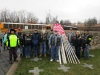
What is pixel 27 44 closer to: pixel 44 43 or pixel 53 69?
pixel 44 43

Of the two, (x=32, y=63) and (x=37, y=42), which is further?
(x=37, y=42)

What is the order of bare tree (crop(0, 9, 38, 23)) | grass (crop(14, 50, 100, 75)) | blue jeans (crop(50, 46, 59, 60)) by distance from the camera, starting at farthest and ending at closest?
bare tree (crop(0, 9, 38, 23)), blue jeans (crop(50, 46, 59, 60)), grass (crop(14, 50, 100, 75))

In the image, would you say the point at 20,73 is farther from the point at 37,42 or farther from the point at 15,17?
the point at 15,17

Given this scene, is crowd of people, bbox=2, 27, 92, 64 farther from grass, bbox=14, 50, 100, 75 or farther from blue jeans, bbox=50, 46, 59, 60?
grass, bbox=14, 50, 100, 75

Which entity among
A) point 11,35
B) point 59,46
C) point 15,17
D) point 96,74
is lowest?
point 96,74

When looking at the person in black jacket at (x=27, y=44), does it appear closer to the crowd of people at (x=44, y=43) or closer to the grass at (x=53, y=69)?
the crowd of people at (x=44, y=43)

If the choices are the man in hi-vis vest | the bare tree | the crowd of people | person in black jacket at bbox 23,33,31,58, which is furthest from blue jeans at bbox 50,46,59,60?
the bare tree

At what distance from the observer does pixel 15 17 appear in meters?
58.5

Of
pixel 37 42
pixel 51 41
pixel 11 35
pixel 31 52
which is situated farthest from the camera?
pixel 31 52

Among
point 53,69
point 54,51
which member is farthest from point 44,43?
point 53,69

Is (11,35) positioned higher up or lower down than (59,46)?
higher up

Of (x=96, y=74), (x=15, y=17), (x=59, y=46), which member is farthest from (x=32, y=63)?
(x=15, y=17)

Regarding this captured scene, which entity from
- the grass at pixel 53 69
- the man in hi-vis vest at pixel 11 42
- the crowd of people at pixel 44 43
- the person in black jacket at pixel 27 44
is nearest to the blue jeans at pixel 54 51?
the crowd of people at pixel 44 43

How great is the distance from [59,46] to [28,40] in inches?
72.6
